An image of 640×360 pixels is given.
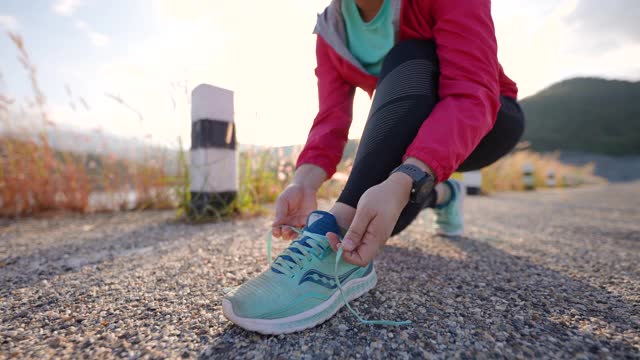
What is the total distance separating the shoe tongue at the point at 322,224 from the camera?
750 millimetres

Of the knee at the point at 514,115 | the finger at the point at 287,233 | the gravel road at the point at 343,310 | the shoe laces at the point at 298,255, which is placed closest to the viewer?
the gravel road at the point at 343,310

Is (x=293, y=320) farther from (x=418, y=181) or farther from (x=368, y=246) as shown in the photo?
(x=418, y=181)

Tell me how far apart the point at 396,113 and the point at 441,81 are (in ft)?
0.44

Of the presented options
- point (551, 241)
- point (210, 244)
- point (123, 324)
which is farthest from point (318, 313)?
point (551, 241)

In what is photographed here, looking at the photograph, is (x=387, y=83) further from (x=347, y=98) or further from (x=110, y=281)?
(x=110, y=281)

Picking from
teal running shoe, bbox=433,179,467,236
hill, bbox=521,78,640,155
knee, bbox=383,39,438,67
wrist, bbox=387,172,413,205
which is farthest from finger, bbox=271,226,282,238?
hill, bbox=521,78,640,155

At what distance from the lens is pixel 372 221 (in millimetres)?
610

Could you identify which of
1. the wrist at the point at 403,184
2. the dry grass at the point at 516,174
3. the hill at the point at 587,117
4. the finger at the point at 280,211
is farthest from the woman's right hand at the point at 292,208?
the hill at the point at 587,117

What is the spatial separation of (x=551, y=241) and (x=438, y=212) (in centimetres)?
63

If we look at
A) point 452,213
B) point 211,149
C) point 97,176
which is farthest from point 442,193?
point 97,176

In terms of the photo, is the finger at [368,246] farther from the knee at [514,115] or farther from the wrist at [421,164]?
the knee at [514,115]

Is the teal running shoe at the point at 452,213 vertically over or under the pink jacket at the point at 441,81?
under

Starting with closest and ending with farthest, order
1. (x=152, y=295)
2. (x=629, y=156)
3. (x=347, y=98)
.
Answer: (x=152, y=295) < (x=347, y=98) < (x=629, y=156)

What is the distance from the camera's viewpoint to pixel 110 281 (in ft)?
3.08
